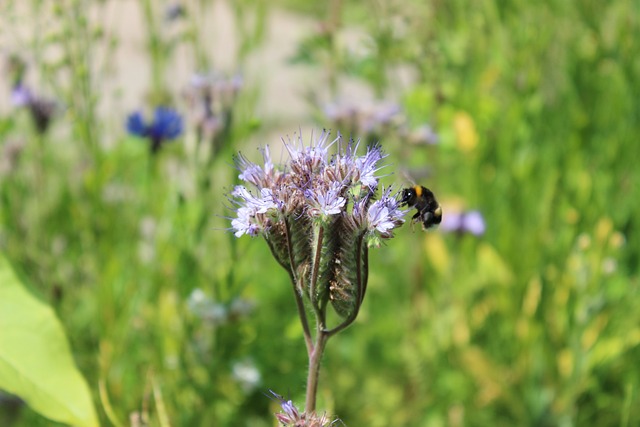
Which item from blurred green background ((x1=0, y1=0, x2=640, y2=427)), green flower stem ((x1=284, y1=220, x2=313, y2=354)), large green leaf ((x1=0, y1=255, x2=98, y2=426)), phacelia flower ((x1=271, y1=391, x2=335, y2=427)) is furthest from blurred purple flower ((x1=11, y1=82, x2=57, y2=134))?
phacelia flower ((x1=271, y1=391, x2=335, y2=427))

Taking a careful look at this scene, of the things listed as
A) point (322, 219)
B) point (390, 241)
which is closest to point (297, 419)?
point (322, 219)

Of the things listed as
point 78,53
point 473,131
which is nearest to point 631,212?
point 473,131

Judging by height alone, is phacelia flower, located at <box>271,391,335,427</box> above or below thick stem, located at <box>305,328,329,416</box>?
below

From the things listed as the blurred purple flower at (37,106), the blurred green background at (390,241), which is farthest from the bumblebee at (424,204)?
the blurred purple flower at (37,106)

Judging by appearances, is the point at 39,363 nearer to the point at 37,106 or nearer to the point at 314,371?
the point at 314,371

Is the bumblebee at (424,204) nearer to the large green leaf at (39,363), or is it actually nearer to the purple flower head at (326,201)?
the purple flower head at (326,201)

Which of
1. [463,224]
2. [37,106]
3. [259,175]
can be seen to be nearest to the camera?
[259,175]

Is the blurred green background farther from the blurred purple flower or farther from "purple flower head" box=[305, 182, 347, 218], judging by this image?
"purple flower head" box=[305, 182, 347, 218]

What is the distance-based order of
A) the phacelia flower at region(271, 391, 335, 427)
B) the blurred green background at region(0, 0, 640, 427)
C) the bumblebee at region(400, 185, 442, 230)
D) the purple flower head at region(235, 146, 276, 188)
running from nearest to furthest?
the phacelia flower at region(271, 391, 335, 427)
the purple flower head at region(235, 146, 276, 188)
the bumblebee at region(400, 185, 442, 230)
the blurred green background at region(0, 0, 640, 427)
